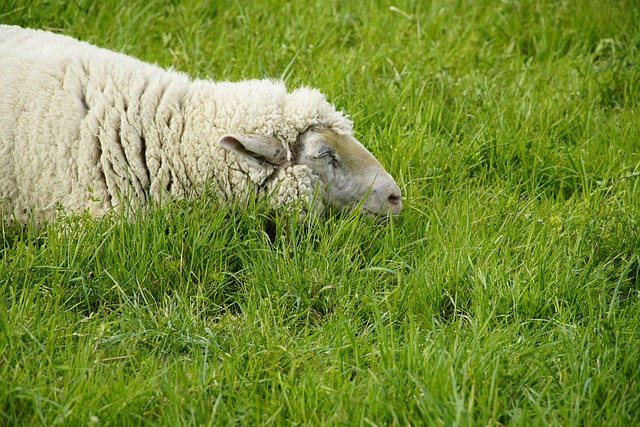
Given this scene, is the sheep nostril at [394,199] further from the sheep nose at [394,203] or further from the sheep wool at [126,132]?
the sheep wool at [126,132]

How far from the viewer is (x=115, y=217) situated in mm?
3912

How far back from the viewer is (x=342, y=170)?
4.28 m

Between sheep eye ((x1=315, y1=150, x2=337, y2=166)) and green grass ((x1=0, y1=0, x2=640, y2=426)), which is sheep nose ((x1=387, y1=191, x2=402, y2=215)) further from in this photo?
sheep eye ((x1=315, y1=150, x2=337, y2=166))

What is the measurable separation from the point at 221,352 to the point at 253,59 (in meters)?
3.27

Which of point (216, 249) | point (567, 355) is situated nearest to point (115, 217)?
point (216, 249)

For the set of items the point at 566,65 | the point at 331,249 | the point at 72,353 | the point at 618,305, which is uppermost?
the point at 566,65

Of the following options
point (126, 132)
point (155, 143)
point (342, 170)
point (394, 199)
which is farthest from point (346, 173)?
point (126, 132)

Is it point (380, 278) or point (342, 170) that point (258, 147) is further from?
point (380, 278)

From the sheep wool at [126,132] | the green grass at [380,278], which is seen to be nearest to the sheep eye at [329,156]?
the sheep wool at [126,132]

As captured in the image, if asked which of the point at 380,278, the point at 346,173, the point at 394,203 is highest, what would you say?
the point at 346,173

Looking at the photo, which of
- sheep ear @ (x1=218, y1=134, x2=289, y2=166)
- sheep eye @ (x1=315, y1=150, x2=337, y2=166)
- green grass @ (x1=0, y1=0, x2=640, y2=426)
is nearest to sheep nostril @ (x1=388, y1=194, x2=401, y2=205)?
green grass @ (x1=0, y1=0, x2=640, y2=426)

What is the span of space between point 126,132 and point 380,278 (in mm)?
1588

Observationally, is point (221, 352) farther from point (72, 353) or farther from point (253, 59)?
point (253, 59)

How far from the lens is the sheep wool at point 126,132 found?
3979mm
